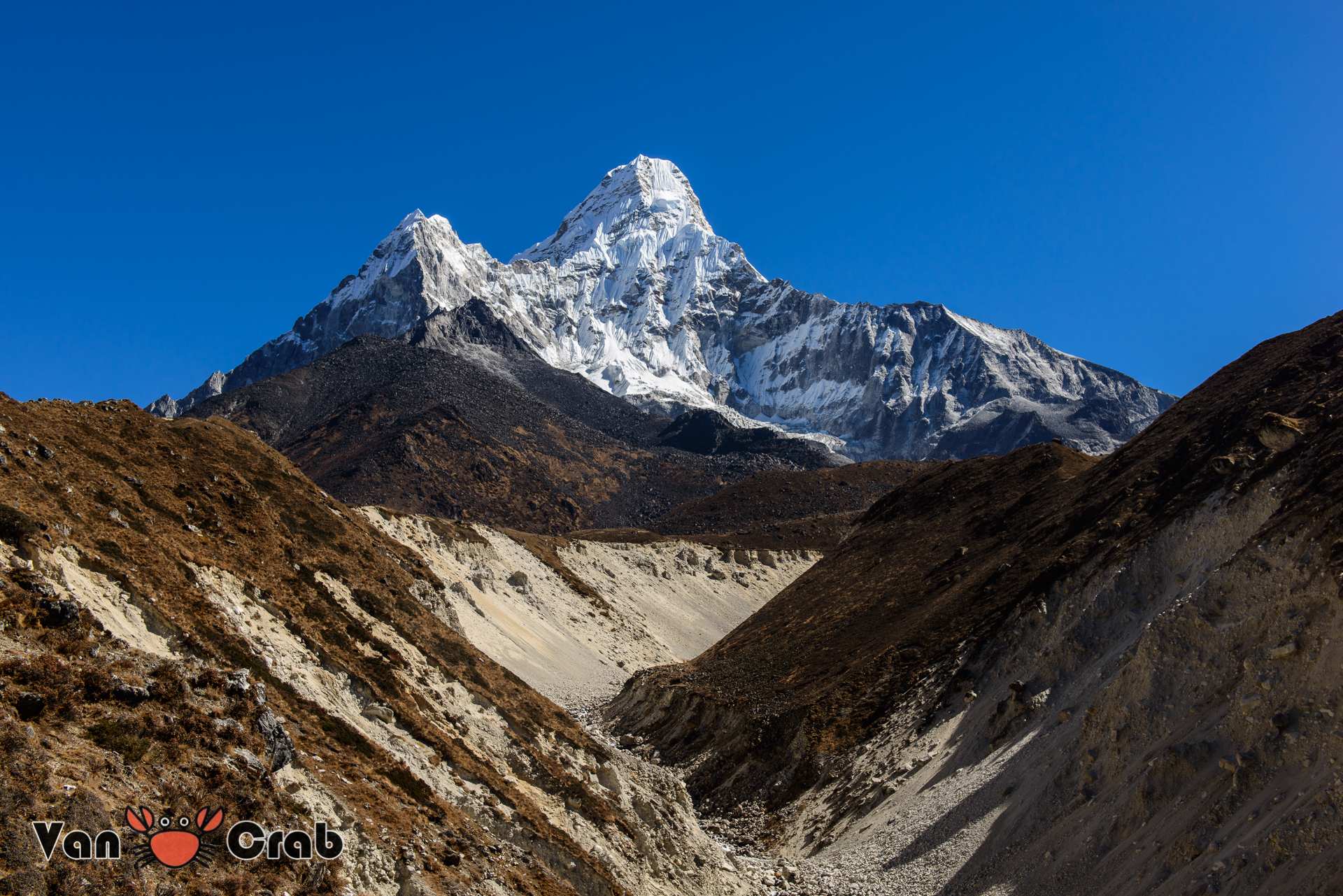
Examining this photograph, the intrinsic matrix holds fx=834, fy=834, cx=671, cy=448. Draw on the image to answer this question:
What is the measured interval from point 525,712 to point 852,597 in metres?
19.9

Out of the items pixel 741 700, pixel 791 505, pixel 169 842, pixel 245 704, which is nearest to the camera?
pixel 169 842

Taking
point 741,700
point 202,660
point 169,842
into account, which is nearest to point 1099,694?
point 741,700

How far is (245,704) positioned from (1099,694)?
17.5 metres

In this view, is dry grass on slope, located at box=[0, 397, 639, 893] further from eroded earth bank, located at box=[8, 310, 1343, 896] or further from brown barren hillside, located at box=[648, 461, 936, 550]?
brown barren hillside, located at box=[648, 461, 936, 550]

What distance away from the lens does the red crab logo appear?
9.17 meters

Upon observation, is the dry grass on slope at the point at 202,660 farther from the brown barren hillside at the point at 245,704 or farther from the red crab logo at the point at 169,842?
Result: the red crab logo at the point at 169,842

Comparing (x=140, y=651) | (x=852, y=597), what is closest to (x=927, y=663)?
(x=852, y=597)

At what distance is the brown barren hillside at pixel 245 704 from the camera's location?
9.97 m

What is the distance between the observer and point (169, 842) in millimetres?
9445

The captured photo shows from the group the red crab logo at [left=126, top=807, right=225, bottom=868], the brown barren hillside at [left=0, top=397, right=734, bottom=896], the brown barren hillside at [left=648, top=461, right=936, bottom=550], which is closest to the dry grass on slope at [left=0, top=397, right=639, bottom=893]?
the brown barren hillside at [left=0, top=397, right=734, bottom=896]

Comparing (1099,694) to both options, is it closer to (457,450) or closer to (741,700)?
(741,700)

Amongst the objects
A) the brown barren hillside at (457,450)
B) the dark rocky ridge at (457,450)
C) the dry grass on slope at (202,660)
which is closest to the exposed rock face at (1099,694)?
the dry grass on slope at (202,660)

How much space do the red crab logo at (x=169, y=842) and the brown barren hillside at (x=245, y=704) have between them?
0.46 feet

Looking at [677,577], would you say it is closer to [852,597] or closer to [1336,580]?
[852,597]
